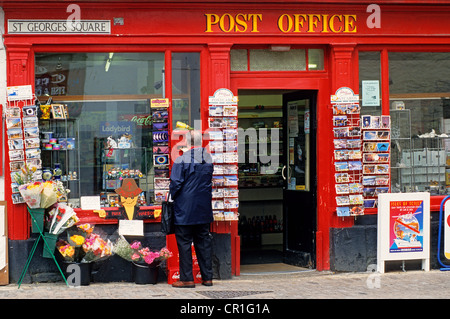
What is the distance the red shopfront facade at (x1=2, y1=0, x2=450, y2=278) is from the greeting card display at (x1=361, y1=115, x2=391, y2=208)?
0.60 feet

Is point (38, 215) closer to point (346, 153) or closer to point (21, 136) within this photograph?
point (21, 136)

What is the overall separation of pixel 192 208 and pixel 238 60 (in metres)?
2.53

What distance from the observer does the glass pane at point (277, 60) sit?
10.3 m

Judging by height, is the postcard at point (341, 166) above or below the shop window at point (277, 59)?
below

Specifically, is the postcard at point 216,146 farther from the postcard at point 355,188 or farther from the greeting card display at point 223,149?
the postcard at point 355,188

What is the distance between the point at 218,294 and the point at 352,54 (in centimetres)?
416

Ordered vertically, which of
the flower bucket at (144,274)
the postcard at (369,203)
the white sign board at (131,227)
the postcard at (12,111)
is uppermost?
the postcard at (12,111)

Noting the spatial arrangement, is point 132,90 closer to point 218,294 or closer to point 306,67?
point 306,67

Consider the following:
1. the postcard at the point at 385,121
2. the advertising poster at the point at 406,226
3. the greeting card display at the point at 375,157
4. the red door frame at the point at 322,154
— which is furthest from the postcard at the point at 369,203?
the postcard at the point at 385,121

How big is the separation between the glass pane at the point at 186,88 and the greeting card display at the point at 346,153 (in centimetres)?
203

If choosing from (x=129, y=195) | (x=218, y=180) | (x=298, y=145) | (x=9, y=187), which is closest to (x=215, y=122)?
(x=218, y=180)

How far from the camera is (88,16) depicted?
973 centimetres

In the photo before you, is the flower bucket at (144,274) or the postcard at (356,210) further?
the postcard at (356,210)

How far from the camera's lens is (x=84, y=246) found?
920 centimetres
